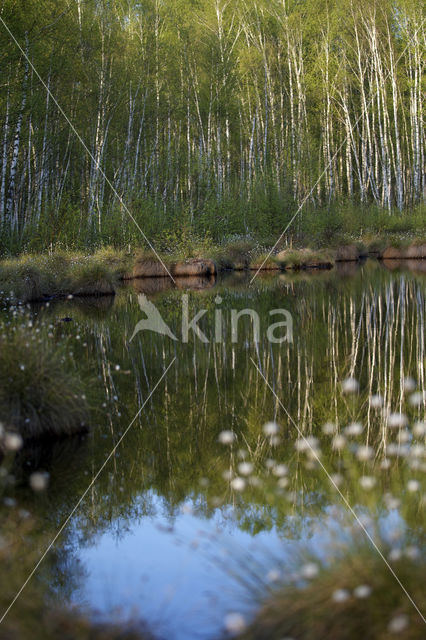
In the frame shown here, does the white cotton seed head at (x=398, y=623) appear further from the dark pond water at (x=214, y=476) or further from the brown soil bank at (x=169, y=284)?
the brown soil bank at (x=169, y=284)

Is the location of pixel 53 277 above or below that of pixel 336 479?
above

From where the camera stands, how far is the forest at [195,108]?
70.9ft

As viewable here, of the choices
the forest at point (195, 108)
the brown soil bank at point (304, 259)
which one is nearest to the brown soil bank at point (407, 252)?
the forest at point (195, 108)

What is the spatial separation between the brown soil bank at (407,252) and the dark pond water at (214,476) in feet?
58.7

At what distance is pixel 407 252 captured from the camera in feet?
84.7

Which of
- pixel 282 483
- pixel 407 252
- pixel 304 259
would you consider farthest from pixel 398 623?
pixel 407 252

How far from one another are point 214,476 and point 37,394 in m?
1.64

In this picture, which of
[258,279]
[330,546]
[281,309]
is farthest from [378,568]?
[258,279]

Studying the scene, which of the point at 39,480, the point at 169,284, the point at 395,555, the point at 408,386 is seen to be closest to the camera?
the point at 395,555

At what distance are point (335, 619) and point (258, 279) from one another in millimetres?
17553

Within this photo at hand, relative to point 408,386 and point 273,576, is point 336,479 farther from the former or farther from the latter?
point 408,386

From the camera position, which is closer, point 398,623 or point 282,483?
point 398,623

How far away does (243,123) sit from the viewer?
104ft

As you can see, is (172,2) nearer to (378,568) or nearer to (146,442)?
(146,442)
